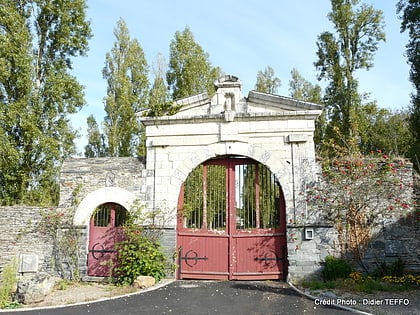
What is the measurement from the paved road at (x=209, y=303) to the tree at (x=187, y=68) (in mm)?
10888

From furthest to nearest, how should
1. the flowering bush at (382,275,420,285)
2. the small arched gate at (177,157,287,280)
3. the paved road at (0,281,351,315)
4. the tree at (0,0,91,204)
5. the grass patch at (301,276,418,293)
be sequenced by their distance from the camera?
the tree at (0,0,91,204), the small arched gate at (177,157,287,280), the flowering bush at (382,275,420,285), the grass patch at (301,276,418,293), the paved road at (0,281,351,315)

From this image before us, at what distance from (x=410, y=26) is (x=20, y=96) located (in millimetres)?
13866

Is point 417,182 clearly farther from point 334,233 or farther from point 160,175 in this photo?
point 160,175

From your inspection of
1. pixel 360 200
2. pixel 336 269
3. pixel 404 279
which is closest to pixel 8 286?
pixel 336 269

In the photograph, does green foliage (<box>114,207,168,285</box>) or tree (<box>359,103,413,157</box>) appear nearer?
green foliage (<box>114,207,168,285</box>)

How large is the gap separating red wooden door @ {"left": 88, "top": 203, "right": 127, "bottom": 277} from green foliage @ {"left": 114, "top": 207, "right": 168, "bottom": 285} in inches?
10.8

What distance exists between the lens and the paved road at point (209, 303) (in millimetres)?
5457

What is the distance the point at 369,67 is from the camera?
49.8ft

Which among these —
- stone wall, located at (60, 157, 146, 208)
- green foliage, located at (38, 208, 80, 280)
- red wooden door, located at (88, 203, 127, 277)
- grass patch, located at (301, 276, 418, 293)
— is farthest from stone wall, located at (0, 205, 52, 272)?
grass patch, located at (301, 276, 418, 293)

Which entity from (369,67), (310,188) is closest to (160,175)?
(310,188)

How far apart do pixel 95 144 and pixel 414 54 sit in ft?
43.9

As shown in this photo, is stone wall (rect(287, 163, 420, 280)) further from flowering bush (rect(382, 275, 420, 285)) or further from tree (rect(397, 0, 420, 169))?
tree (rect(397, 0, 420, 169))

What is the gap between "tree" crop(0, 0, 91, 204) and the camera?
11.5m

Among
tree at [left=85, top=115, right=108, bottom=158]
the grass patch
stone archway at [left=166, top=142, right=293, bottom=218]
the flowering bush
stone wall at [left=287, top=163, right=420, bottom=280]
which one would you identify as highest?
tree at [left=85, top=115, right=108, bottom=158]
